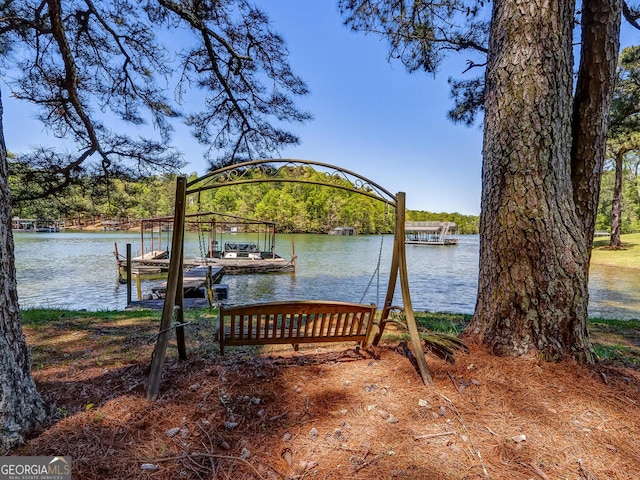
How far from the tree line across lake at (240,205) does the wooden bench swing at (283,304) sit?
9.5 inches

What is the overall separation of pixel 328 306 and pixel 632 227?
4801 cm

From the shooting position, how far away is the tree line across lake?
505cm

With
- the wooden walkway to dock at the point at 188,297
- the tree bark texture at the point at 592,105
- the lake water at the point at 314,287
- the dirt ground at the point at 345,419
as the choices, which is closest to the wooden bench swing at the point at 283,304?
the dirt ground at the point at 345,419

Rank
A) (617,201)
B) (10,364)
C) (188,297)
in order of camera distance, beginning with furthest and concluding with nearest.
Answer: (617,201) → (188,297) → (10,364)

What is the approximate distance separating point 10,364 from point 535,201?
3.28 m

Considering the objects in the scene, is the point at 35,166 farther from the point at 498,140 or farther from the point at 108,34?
the point at 498,140

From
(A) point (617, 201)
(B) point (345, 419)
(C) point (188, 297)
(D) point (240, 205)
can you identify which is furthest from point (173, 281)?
(D) point (240, 205)

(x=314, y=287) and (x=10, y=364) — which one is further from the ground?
(x=10, y=364)

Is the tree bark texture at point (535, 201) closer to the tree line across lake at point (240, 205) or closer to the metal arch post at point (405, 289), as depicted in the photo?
the metal arch post at point (405, 289)

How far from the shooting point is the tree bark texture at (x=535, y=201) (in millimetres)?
2367

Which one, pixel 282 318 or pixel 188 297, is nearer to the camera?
pixel 282 318

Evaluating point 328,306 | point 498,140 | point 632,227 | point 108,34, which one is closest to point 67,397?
point 328,306

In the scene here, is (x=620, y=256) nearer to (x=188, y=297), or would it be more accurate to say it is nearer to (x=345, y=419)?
(x=188, y=297)

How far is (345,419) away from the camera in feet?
5.96
